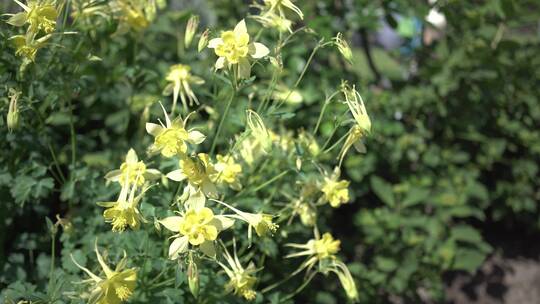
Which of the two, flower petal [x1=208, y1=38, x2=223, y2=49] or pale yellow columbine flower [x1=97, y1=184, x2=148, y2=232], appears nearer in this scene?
→ pale yellow columbine flower [x1=97, y1=184, x2=148, y2=232]

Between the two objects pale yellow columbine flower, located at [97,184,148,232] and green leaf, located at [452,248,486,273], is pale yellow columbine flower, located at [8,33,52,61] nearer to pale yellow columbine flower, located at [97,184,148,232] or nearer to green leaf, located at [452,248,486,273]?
pale yellow columbine flower, located at [97,184,148,232]

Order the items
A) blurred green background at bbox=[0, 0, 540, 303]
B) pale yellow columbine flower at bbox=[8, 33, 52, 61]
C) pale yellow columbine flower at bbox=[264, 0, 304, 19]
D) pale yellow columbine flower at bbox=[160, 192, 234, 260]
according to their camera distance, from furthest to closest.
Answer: blurred green background at bbox=[0, 0, 540, 303]
pale yellow columbine flower at bbox=[264, 0, 304, 19]
pale yellow columbine flower at bbox=[8, 33, 52, 61]
pale yellow columbine flower at bbox=[160, 192, 234, 260]

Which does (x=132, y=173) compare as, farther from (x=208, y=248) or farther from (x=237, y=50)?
(x=237, y=50)

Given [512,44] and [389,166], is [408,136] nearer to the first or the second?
[389,166]

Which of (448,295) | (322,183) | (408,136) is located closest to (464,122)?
(408,136)

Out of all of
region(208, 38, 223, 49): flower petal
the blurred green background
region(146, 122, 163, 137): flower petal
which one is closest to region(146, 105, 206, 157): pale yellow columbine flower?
region(146, 122, 163, 137): flower petal

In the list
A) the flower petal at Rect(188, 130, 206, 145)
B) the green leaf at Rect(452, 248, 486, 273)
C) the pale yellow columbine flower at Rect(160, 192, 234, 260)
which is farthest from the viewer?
the green leaf at Rect(452, 248, 486, 273)
